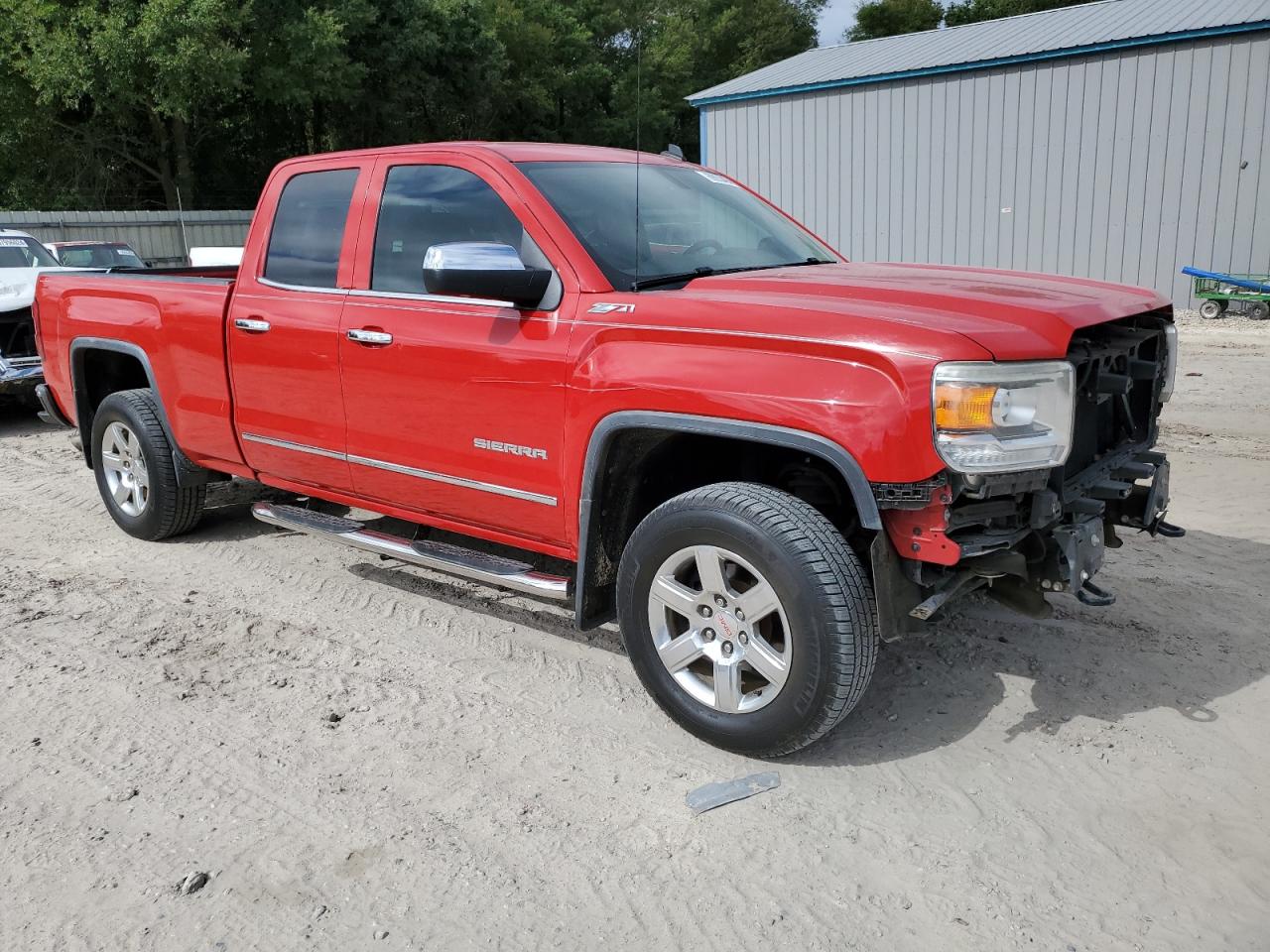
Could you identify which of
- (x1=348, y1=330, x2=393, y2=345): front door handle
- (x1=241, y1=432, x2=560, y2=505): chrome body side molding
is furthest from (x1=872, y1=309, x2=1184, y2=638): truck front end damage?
(x1=348, y1=330, x2=393, y2=345): front door handle

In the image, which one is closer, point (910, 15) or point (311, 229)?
point (311, 229)

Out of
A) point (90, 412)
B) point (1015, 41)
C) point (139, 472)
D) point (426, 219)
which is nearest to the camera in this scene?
point (426, 219)

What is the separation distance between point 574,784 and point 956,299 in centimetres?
192

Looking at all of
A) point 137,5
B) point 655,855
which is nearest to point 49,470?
point 655,855

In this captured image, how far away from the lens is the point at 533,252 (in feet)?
12.4

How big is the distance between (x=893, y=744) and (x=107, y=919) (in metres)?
2.37

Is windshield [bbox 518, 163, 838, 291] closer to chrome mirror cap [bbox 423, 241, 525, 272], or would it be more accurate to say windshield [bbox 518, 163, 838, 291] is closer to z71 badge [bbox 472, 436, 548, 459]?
chrome mirror cap [bbox 423, 241, 525, 272]

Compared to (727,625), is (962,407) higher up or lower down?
higher up

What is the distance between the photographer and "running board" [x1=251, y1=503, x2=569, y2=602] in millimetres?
3879

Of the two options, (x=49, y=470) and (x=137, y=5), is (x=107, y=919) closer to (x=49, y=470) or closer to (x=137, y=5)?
(x=49, y=470)

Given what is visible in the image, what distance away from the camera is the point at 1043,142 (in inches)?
673

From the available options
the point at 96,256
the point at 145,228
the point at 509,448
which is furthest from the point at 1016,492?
the point at 145,228

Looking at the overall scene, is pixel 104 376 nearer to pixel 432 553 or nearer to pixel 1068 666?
pixel 432 553

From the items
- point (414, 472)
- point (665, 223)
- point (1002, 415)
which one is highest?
point (665, 223)
